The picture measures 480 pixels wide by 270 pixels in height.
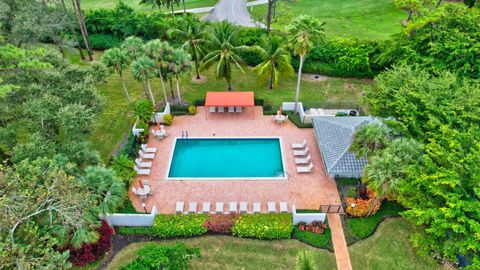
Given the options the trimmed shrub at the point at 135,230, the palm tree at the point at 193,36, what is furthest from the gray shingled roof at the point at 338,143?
the palm tree at the point at 193,36

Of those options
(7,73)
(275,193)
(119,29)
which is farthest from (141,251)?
(119,29)

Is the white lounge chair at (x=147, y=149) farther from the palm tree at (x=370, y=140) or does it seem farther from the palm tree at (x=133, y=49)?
the palm tree at (x=370, y=140)

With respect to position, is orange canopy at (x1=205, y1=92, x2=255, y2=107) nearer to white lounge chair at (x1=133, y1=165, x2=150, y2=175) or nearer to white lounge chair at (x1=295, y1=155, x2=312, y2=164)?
white lounge chair at (x1=295, y1=155, x2=312, y2=164)

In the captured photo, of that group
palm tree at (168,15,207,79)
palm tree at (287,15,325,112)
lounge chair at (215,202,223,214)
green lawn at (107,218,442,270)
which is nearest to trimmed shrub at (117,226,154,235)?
green lawn at (107,218,442,270)

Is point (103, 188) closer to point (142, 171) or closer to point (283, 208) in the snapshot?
point (142, 171)

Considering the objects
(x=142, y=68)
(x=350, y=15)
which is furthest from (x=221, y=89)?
(x=350, y=15)

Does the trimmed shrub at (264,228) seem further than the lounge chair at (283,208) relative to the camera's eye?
No
